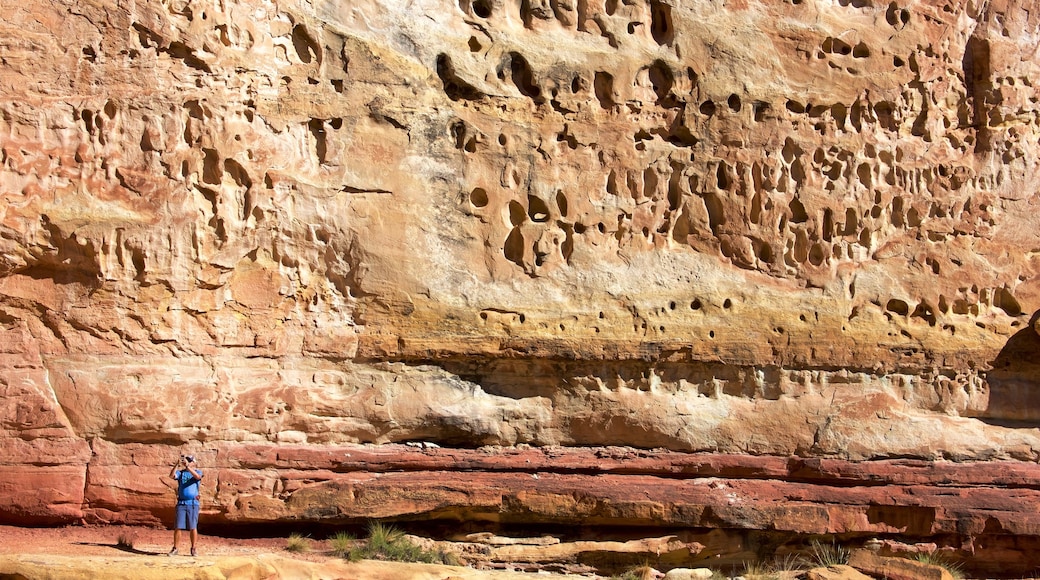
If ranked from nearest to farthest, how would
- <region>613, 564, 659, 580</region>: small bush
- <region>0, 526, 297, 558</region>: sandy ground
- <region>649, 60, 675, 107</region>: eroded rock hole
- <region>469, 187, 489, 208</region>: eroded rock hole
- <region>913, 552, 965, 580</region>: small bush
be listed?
1. <region>0, 526, 297, 558</region>: sandy ground
2. <region>613, 564, 659, 580</region>: small bush
3. <region>913, 552, 965, 580</region>: small bush
4. <region>469, 187, 489, 208</region>: eroded rock hole
5. <region>649, 60, 675, 107</region>: eroded rock hole

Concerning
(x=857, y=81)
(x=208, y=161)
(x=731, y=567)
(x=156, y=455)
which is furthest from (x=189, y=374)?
(x=857, y=81)

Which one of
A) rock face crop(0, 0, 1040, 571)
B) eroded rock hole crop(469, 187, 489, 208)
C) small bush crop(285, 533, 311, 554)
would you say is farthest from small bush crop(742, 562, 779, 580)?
eroded rock hole crop(469, 187, 489, 208)

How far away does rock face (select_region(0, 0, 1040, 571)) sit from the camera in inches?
347

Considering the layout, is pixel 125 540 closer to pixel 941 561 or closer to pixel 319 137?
pixel 319 137

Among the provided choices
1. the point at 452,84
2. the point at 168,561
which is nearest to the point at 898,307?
the point at 452,84

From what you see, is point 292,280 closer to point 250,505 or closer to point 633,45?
point 250,505

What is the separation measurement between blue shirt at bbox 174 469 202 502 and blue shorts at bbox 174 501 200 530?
0.14 ft

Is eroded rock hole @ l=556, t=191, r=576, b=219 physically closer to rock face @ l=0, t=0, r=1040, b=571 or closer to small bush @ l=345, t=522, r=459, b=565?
A: rock face @ l=0, t=0, r=1040, b=571

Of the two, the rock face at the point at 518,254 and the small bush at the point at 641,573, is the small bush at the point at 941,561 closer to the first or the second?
the rock face at the point at 518,254

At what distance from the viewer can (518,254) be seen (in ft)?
32.2

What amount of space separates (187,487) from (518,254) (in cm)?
365

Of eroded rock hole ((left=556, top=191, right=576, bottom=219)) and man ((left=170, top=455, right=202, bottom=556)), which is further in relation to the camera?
eroded rock hole ((left=556, top=191, right=576, bottom=219))

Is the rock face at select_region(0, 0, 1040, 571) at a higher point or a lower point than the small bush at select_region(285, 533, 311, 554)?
higher

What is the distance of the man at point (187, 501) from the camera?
793cm
